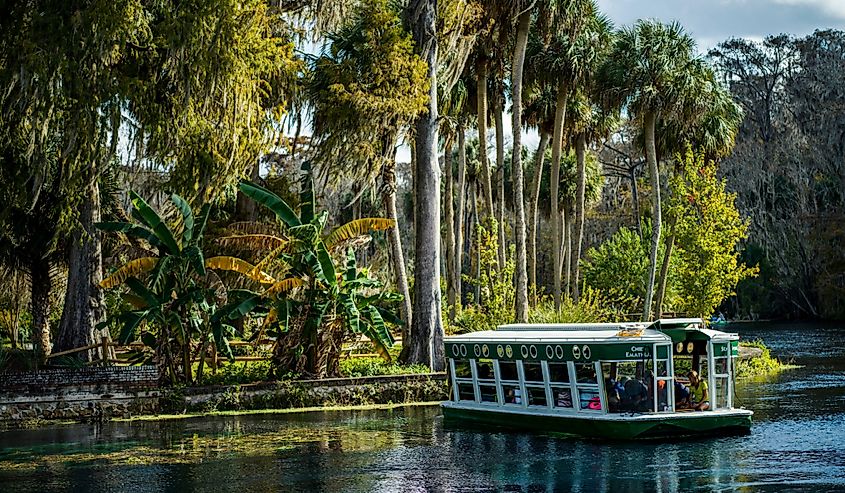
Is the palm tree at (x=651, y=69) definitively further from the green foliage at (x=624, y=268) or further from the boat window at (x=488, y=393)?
the boat window at (x=488, y=393)

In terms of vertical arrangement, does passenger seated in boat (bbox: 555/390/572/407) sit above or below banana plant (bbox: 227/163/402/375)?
below

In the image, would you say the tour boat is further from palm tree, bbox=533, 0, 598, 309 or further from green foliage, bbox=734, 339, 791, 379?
palm tree, bbox=533, 0, 598, 309

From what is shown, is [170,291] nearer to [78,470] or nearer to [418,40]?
[78,470]

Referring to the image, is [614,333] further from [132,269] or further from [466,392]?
[132,269]

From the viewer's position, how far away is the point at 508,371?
2638 centimetres

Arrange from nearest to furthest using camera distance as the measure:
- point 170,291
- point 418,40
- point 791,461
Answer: point 791,461, point 170,291, point 418,40

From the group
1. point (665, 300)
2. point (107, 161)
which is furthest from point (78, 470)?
point (665, 300)

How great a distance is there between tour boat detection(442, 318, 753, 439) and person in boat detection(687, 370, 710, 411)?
0.07m

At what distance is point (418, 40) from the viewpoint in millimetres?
35125

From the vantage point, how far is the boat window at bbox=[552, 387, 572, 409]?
2444 centimetres

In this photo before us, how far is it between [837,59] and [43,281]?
7316 centimetres

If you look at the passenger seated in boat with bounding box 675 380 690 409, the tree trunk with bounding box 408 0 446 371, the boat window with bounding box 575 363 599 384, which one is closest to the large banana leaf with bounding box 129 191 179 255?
the tree trunk with bounding box 408 0 446 371

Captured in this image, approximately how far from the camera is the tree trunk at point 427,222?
3391cm

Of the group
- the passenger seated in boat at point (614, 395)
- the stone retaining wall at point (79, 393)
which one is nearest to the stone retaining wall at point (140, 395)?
the stone retaining wall at point (79, 393)
